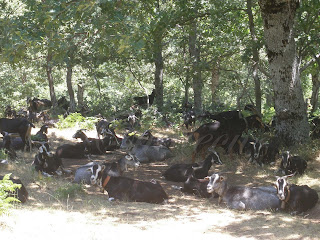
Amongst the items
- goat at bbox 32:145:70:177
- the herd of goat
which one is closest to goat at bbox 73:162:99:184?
the herd of goat

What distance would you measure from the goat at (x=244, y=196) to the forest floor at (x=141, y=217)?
13.3 inches

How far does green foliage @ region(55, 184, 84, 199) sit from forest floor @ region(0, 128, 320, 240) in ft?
0.18

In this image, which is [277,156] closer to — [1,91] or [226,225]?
[226,225]

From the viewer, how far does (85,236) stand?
6176mm

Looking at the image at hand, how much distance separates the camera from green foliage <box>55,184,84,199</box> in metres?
9.53

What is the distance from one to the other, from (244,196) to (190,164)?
2.88 meters

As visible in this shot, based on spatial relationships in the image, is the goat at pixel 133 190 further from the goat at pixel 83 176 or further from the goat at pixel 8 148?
the goat at pixel 8 148

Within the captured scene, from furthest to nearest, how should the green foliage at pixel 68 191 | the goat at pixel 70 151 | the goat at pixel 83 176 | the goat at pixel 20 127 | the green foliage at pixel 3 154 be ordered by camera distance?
the goat at pixel 20 127 → the goat at pixel 70 151 → the green foliage at pixel 3 154 → the goat at pixel 83 176 → the green foliage at pixel 68 191

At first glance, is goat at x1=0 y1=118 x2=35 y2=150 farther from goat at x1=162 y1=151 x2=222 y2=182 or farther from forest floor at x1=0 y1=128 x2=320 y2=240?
goat at x1=162 y1=151 x2=222 y2=182

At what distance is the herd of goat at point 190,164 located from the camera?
962 centimetres

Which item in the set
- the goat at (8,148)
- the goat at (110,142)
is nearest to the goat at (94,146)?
the goat at (110,142)

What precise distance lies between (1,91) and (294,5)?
24610mm

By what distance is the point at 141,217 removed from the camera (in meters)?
8.09

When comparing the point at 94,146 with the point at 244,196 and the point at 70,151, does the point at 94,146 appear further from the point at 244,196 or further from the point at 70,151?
the point at 244,196
